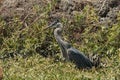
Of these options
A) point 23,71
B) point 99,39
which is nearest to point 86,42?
point 99,39

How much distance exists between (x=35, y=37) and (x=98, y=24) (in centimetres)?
122

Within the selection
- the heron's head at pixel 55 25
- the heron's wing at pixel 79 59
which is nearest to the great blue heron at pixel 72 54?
the heron's wing at pixel 79 59

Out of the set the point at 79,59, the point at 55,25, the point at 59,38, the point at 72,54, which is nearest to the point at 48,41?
the point at 55,25

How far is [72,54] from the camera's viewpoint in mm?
10008

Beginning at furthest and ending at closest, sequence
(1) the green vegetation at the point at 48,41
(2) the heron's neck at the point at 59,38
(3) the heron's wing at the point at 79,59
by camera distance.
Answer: (2) the heron's neck at the point at 59,38, (3) the heron's wing at the point at 79,59, (1) the green vegetation at the point at 48,41

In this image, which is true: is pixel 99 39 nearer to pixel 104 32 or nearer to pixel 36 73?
pixel 104 32

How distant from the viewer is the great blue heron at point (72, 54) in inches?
387

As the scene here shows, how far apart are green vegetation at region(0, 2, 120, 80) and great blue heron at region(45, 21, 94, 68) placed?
135 millimetres

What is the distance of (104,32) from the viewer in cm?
1072

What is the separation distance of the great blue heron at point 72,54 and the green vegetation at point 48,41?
135 mm

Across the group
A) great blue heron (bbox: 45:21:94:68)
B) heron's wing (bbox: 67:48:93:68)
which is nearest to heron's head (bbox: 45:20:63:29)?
great blue heron (bbox: 45:21:94:68)

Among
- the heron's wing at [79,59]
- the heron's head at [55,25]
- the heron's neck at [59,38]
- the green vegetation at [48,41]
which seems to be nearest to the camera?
the green vegetation at [48,41]

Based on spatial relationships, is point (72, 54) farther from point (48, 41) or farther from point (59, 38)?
point (48, 41)

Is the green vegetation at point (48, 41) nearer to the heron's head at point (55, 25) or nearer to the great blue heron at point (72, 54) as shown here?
the great blue heron at point (72, 54)
